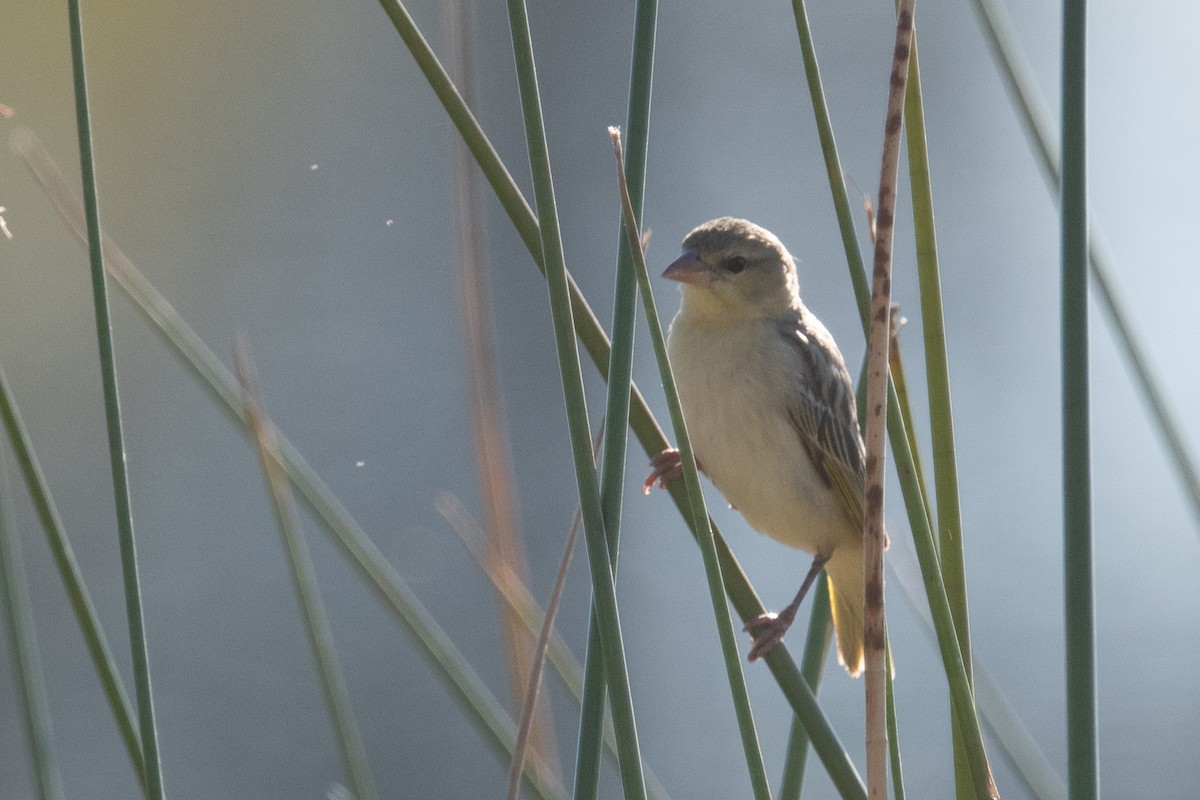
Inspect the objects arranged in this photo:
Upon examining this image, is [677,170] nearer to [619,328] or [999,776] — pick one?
[999,776]

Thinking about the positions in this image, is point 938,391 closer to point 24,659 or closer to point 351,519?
point 351,519

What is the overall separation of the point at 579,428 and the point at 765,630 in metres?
0.71

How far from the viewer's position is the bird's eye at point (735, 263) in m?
3.25

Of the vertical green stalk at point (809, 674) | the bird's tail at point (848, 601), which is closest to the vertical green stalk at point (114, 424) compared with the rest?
the vertical green stalk at point (809, 674)

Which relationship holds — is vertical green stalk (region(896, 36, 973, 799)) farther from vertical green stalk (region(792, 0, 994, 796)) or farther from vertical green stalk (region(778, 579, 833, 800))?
vertical green stalk (region(778, 579, 833, 800))

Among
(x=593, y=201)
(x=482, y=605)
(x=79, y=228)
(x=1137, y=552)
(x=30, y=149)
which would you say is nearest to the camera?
(x=79, y=228)

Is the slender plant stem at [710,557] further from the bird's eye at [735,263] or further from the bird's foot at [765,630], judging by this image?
the bird's eye at [735,263]

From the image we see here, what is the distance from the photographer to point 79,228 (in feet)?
7.86

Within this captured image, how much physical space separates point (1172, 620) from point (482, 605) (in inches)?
174

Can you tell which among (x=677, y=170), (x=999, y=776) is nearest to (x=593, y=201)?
(x=677, y=170)

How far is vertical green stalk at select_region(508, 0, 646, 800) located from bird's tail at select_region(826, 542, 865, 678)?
72.5 inches

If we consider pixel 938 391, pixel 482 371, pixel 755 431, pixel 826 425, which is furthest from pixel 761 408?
pixel 938 391

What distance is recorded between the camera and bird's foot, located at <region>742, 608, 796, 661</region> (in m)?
1.68

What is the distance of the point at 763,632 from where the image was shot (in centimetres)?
201
